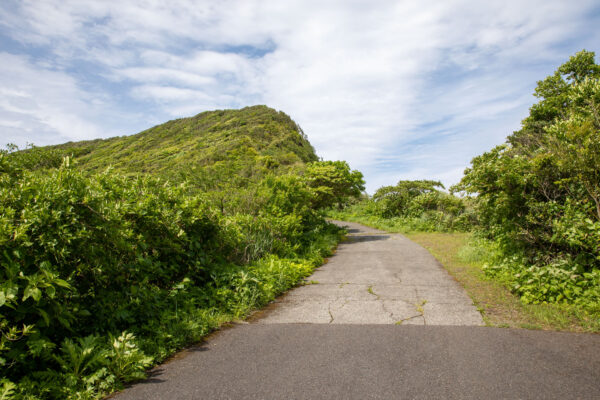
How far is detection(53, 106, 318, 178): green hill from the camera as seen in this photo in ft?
127

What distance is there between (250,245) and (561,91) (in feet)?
66.3

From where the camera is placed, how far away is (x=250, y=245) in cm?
757

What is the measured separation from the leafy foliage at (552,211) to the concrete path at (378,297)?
1.22 metres

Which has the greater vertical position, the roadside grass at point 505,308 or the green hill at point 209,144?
the green hill at point 209,144

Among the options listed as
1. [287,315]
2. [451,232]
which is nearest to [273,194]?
[287,315]

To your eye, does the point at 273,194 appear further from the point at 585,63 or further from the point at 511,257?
the point at 585,63

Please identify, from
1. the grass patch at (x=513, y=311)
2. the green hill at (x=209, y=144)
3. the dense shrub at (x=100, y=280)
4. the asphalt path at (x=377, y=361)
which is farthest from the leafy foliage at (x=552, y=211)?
the green hill at (x=209, y=144)

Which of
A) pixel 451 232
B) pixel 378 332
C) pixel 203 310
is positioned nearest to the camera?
Answer: pixel 378 332

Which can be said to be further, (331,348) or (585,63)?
(585,63)

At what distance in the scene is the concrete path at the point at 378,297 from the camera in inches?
196

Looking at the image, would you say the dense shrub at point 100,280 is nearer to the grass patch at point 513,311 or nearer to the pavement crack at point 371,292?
the pavement crack at point 371,292

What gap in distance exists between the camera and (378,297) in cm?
606

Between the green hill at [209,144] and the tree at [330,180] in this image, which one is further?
the green hill at [209,144]

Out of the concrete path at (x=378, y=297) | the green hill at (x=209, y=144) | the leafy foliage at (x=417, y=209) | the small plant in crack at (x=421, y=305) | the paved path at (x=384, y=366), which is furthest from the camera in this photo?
the green hill at (x=209, y=144)
